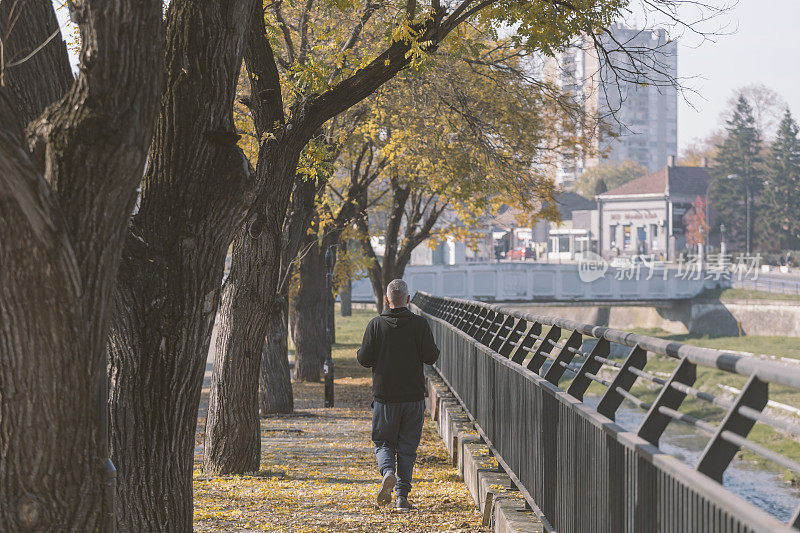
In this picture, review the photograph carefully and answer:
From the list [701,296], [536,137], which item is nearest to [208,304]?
[536,137]

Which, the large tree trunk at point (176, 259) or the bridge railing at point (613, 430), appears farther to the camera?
the large tree trunk at point (176, 259)

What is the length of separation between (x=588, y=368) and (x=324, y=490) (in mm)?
5028

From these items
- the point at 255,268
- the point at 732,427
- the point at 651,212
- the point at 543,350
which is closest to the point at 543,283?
the point at 651,212

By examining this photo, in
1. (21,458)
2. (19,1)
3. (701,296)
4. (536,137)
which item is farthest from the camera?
(701,296)

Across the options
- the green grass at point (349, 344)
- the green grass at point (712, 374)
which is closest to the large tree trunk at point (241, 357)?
the green grass at point (712, 374)

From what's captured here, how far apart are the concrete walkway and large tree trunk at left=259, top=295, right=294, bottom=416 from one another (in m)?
1.83

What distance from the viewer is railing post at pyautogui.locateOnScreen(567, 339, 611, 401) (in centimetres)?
524

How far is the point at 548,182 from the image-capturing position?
25250mm

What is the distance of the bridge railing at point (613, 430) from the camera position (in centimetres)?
312

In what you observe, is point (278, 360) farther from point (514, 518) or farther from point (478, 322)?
point (514, 518)

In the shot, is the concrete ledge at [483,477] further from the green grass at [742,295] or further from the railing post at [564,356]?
the green grass at [742,295]

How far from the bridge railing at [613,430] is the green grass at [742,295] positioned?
55.4m

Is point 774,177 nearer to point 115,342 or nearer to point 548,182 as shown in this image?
point 548,182

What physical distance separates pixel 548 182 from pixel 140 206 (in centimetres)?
2021
